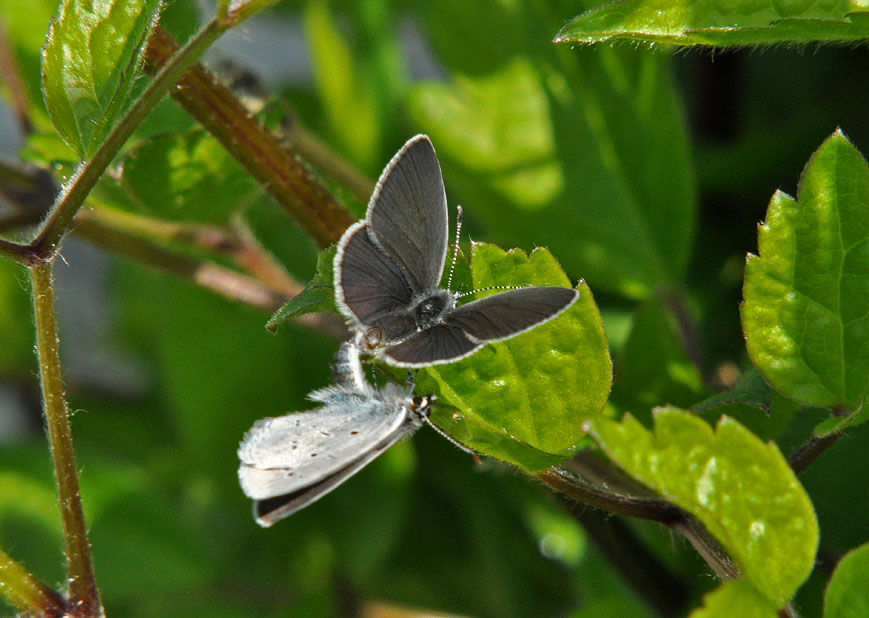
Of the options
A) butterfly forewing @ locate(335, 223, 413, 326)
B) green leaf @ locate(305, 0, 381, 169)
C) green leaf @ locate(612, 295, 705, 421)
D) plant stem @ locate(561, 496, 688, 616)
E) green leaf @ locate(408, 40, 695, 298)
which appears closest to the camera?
butterfly forewing @ locate(335, 223, 413, 326)

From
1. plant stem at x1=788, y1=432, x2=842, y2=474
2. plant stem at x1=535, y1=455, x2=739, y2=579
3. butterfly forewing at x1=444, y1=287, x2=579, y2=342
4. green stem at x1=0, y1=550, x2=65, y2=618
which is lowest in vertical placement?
plant stem at x1=788, y1=432, x2=842, y2=474

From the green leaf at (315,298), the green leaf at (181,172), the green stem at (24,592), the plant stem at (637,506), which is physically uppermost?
the green leaf at (181,172)

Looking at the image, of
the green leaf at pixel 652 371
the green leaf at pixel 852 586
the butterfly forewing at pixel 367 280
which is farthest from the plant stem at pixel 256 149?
the green leaf at pixel 852 586

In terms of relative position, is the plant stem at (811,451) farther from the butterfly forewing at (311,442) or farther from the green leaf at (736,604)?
the butterfly forewing at (311,442)

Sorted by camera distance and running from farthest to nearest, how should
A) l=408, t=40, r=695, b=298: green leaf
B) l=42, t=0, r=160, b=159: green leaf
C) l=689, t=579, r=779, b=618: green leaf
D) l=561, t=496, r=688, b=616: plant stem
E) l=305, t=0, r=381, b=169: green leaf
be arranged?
Result: l=305, t=0, r=381, b=169: green leaf → l=408, t=40, r=695, b=298: green leaf → l=561, t=496, r=688, b=616: plant stem → l=42, t=0, r=160, b=159: green leaf → l=689, t=579, r=779, b=618: green leaf

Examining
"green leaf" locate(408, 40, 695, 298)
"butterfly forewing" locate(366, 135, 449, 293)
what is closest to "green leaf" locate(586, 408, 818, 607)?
"butterfly forewing" locate(366, 135, 449, 293)

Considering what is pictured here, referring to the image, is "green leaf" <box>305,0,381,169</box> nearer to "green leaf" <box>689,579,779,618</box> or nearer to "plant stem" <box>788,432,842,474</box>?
"plant stem" <box>788,432,842,474</box>

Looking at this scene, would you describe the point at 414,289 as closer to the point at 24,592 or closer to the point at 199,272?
the point at 199,272
